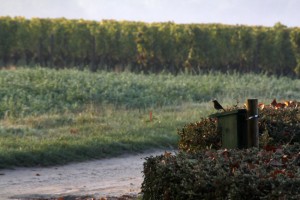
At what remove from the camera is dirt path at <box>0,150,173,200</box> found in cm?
1191

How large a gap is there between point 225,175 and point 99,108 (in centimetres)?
1417

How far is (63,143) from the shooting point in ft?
51.5

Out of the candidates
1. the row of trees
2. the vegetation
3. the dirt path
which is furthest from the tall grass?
the vegetation

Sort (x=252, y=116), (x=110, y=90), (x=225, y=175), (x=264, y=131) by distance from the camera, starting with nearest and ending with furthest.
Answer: (x=225, y=175) → (x=252, y=116) → (x=264, y=131) → (x=110, y=90)

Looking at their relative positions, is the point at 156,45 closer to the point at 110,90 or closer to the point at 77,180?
the point at 110,90

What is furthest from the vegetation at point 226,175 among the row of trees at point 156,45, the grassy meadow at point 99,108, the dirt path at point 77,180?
the row of trees at point 156,45

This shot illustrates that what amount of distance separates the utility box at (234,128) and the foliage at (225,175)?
75 cm

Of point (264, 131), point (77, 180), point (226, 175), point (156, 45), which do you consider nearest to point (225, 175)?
point (226, 175)

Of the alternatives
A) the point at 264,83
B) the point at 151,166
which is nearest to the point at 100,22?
the point at 264,83

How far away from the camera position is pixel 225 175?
285 inches

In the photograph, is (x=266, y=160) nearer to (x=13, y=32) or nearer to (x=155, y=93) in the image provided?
(x=155, y=93)

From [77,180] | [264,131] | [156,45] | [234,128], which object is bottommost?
[77,180]

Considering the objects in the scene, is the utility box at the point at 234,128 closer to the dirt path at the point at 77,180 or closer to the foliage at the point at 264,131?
the foliage at the point at 264,131

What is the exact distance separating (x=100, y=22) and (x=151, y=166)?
91.3 ft
